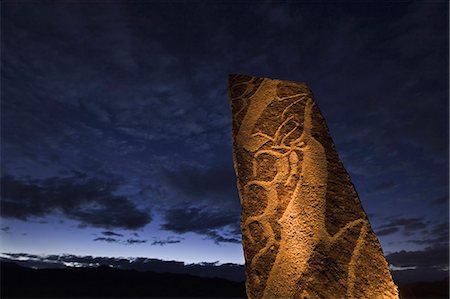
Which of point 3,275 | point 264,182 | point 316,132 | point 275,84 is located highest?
point 275,84

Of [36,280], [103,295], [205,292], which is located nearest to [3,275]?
[36,280]

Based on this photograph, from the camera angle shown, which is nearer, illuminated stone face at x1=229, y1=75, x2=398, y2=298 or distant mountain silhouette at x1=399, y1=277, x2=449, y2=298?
illuminated stone face at x1=229, y1=75, x2=398, y2=298

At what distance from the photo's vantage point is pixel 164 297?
1644 centimetres

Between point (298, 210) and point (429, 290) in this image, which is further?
point (429, 290)

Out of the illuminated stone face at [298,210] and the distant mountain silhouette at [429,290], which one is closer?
the illuminated stone face at [298,210]

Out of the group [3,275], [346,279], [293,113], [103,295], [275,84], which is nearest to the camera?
[346,279]

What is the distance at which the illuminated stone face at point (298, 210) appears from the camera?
2.00 meters

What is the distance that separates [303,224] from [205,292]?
18.0 meters

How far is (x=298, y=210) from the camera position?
7.36ft

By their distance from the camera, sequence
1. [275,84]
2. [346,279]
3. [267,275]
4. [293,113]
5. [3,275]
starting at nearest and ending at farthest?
1. [346,279]
2. [267,275]
3. [293,113]
4. [275,84]
5. [3,275]

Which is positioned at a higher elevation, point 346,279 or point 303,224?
point 303,224

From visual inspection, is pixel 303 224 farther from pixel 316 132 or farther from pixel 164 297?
pixel 164 297

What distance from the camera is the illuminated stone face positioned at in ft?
6.57

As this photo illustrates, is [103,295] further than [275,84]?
Yes
